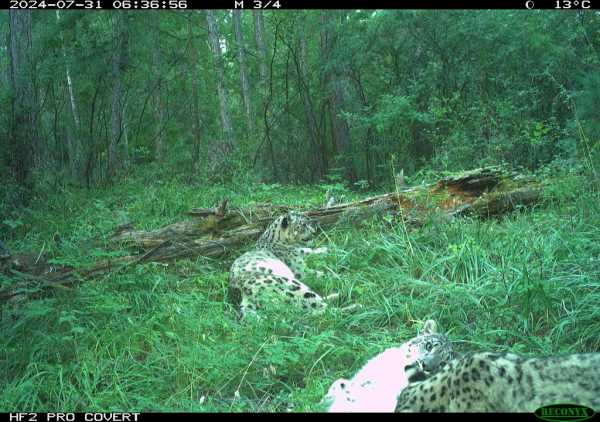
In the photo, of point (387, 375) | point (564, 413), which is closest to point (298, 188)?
point (387, 375)

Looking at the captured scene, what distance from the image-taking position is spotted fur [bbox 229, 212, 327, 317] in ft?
19.4

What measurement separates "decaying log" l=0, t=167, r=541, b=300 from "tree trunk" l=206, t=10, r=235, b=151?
5929 millimetres

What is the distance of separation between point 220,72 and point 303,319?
465 inches

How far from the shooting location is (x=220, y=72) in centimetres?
1594

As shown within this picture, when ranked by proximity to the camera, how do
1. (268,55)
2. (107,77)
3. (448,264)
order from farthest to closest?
(268,55) < (107,77) < (448,264)

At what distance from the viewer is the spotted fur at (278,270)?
590cm

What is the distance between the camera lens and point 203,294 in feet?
21.4

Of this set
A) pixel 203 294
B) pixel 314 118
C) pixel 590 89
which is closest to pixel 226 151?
pixel 314 118

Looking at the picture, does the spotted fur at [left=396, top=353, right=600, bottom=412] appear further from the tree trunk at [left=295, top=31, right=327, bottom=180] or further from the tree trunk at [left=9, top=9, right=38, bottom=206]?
the tree trunk at [left=295, top=31, right=327, bottom=180]

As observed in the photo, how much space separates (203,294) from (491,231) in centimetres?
350

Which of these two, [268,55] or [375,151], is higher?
[268,55]

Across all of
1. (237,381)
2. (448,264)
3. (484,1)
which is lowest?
(237,381)

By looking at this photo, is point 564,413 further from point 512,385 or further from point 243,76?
point 243,76

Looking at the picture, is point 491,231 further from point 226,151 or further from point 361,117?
point 226,151
